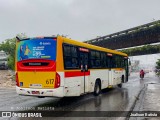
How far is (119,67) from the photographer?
70.0 ft

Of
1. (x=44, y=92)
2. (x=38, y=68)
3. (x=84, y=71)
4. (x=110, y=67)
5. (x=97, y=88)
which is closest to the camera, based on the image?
(x=44, y=92)

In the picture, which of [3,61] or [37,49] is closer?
[37,49]

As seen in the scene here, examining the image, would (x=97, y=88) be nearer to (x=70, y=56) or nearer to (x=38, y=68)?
(x=70, y=56)

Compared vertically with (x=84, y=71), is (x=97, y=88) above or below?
below

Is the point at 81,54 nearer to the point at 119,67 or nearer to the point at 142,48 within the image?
the point at 119,67

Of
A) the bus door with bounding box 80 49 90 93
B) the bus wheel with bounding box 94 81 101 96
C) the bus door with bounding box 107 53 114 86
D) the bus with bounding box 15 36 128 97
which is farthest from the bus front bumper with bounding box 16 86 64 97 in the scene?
the bus door with bounding box 107 53 114 86

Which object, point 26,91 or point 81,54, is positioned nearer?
point 26,91

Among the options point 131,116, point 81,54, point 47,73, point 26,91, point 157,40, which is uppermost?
point 157,40

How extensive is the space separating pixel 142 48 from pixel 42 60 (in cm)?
4493

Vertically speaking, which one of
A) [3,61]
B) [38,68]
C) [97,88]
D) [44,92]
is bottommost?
[97,88]

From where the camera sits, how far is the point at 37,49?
11305 millimetres

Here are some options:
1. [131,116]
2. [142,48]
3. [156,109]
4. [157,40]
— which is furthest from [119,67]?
[142,48]

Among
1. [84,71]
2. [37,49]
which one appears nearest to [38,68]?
[37,49]

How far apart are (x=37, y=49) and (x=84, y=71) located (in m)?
3.16
